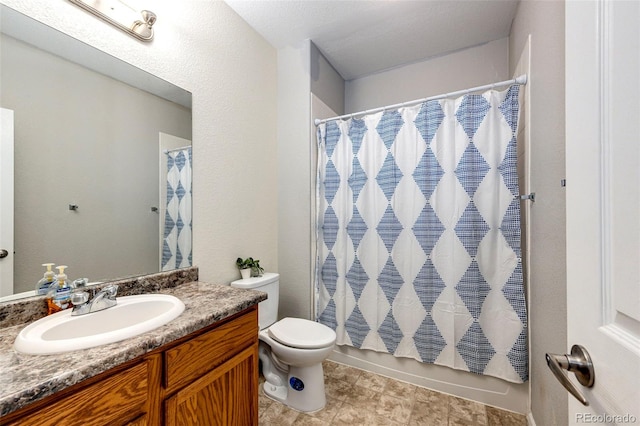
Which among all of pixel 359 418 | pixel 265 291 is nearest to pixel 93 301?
pixel 265 291

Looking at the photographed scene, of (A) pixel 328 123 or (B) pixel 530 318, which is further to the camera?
(A) pixel 328 123

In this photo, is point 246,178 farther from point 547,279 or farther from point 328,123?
point 547,279

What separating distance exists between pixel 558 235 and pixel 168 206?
70.8 inches

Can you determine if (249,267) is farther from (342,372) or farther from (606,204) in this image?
(606,204)

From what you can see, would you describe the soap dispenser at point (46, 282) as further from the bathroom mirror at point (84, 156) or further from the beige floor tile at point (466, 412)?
the beige floor tile at point (466, 412)

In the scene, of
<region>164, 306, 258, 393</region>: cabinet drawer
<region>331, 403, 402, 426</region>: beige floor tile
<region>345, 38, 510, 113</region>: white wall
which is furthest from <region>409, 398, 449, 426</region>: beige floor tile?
<region>345, 38, 510, 113</region>: white wall

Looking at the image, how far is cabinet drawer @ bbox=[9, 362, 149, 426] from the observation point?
1.83 ft

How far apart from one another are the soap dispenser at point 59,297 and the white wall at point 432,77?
96.9 inches

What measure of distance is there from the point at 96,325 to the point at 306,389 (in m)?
1.14

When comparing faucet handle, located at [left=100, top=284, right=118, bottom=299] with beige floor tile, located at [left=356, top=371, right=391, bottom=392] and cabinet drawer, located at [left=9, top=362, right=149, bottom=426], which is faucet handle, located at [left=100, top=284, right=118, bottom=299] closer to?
cabinet drawer, located at [left=9, top=362, right=149, bottom=426]

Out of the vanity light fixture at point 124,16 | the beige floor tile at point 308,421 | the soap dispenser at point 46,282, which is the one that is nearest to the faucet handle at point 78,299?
the soap dispenser at point 46,282

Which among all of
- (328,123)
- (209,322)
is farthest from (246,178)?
(209,322)

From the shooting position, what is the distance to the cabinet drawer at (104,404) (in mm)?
558

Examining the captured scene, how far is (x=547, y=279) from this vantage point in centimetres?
117
